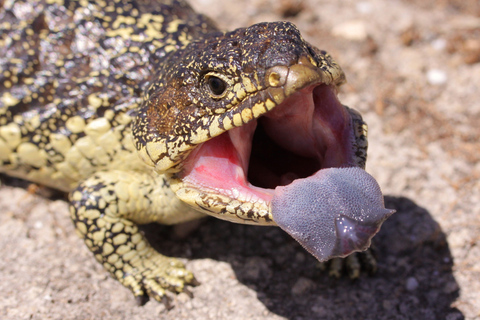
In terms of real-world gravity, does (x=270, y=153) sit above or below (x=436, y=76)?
below

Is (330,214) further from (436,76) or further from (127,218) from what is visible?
(436,76)

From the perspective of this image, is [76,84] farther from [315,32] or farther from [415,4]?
[415,4]

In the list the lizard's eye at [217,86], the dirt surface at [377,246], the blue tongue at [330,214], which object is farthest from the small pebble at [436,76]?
the lizard's eye at [217,86]

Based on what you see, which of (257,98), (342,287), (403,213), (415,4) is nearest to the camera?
(257,98)

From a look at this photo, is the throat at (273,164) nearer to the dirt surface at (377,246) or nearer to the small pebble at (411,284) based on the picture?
the dirt surface at (377,246)

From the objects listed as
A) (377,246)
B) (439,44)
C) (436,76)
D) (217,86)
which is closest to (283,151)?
(217,86)

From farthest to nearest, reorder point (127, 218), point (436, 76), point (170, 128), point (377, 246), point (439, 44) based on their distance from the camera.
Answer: point (439, 44), point (436, 76), point (377, 246), point (127, 218), point (170, 128)

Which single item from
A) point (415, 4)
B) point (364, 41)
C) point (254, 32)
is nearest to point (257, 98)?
point (254, 32)
